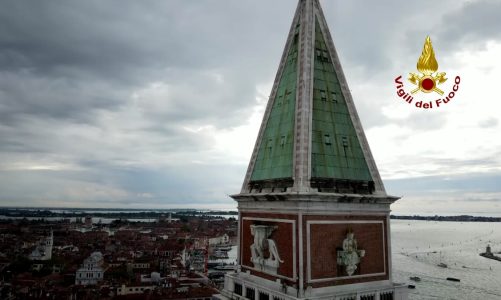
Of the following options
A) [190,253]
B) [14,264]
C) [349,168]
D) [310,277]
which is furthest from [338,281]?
[190,253]

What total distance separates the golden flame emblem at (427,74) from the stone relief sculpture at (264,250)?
7.09 m

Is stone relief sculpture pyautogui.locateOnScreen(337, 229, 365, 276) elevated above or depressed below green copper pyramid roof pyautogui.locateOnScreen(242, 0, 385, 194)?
below

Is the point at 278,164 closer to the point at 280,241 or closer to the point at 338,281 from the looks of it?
the point at 280,241

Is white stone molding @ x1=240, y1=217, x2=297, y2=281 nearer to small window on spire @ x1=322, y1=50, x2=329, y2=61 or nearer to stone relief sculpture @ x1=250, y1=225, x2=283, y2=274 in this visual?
stone relief sculpture @ x1=250, y1=225, x2=283, y2=274

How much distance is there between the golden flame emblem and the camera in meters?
14.0

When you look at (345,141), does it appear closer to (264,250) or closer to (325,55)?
(325,55)

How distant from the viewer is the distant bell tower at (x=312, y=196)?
1226cm

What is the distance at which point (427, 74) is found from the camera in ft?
46.8

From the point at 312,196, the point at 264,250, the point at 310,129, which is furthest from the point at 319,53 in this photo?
the point at 264,250

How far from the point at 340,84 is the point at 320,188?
4.48m

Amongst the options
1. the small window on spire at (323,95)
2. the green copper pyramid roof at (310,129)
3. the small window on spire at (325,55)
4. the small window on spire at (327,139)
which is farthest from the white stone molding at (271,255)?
the small window on spire at (325,55)

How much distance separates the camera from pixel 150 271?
83438 millimetres

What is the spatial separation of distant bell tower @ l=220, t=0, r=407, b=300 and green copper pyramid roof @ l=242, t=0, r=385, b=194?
0.12 ft

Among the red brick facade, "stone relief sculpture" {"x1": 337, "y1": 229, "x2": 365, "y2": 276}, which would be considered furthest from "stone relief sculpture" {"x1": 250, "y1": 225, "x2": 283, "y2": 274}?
"stone relief sculpture" {"x1": 337, "y1": 229, "x2": 365, "y2": 276}
